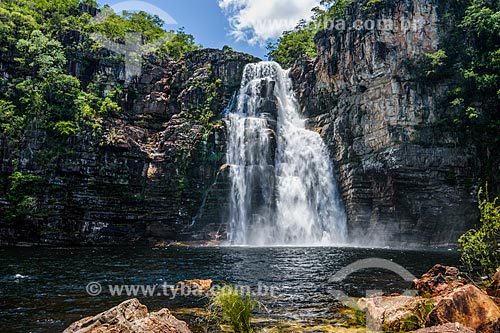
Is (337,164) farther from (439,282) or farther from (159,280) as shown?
(439,282)

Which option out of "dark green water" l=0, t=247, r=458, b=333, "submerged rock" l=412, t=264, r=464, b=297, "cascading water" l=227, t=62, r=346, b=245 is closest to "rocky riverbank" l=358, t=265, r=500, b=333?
"submerged rock" l=412, t=264, r=464, b=297

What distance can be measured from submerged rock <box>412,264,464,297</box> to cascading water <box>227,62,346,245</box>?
25.4m

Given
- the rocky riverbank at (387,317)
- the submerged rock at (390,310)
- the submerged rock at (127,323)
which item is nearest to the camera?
the submerged rock at (127,323)

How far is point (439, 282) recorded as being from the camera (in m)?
11.1

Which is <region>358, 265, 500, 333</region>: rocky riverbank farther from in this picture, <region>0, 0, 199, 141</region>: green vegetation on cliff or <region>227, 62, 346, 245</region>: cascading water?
<region>0, 0, 199, 141</region>: green vegetation on cliff

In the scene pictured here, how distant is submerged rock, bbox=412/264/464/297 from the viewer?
35.2 feet

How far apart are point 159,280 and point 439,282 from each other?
11152 millimetres

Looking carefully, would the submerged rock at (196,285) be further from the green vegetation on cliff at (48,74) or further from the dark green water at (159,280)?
the green vegetation on cliff at (48,74)

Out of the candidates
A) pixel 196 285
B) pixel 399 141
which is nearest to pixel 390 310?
pixel 196 285

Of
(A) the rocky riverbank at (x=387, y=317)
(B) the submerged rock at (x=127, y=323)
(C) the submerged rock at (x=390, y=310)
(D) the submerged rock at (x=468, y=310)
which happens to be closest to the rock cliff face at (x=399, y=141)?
(A) the rocky riverbank at (x=387, y=317)

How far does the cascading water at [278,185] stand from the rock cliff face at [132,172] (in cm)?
207

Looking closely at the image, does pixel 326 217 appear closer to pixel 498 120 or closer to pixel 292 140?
pixel 292 140

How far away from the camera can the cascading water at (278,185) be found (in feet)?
124

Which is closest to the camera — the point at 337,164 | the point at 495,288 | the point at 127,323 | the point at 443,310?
the point at 127,323
